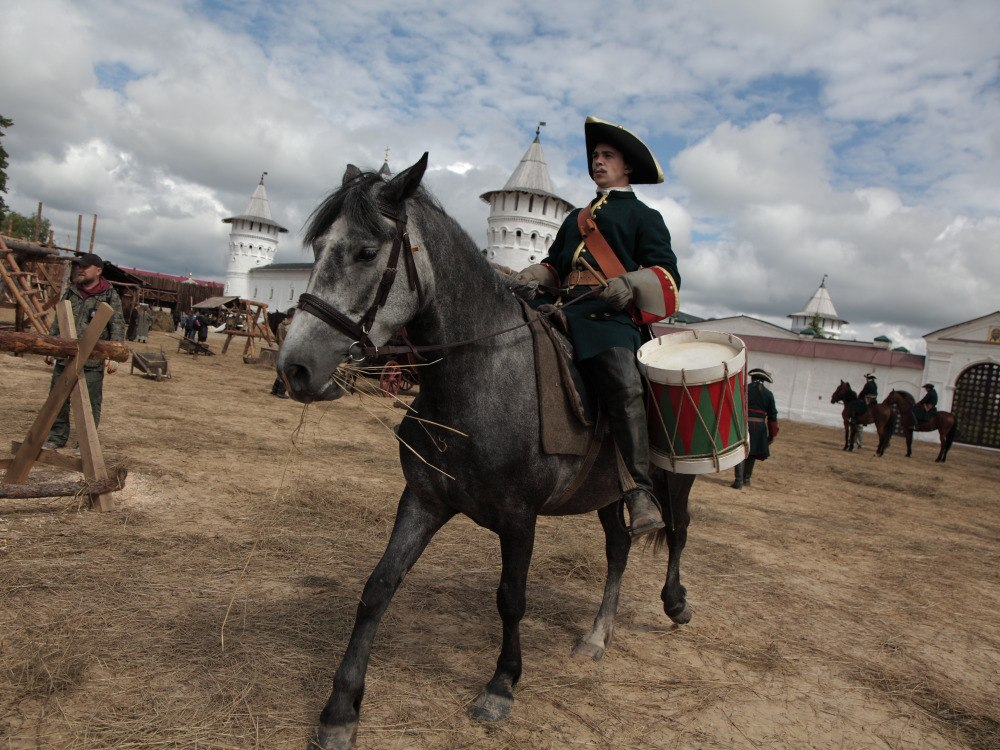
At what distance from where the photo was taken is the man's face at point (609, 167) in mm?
3656

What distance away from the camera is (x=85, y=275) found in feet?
22.5

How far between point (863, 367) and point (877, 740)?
37.2 m

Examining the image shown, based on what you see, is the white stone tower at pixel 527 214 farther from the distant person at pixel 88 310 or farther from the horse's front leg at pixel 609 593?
the horse's front leg at pixel 609 593

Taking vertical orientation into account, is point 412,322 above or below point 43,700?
above

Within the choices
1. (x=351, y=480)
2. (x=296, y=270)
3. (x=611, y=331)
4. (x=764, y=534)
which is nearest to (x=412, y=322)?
(x=611, y=331)

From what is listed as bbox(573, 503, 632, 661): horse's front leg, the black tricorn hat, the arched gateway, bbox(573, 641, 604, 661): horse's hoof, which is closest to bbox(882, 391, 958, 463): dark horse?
the arched gateway

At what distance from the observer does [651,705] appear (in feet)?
10.6

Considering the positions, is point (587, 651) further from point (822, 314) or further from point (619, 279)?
point (822, 314)

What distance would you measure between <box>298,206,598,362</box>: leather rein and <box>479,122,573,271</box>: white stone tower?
1476 inches

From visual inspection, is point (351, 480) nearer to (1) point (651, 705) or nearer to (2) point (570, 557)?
(2) point (570, 557)

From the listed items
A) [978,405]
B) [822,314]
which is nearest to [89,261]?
[978,405]

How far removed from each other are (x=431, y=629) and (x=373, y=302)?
2.24 metres

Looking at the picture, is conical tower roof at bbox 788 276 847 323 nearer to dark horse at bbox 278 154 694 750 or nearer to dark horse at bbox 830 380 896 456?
dark horse at bbox 830 380 896 456

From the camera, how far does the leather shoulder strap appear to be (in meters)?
3.41
